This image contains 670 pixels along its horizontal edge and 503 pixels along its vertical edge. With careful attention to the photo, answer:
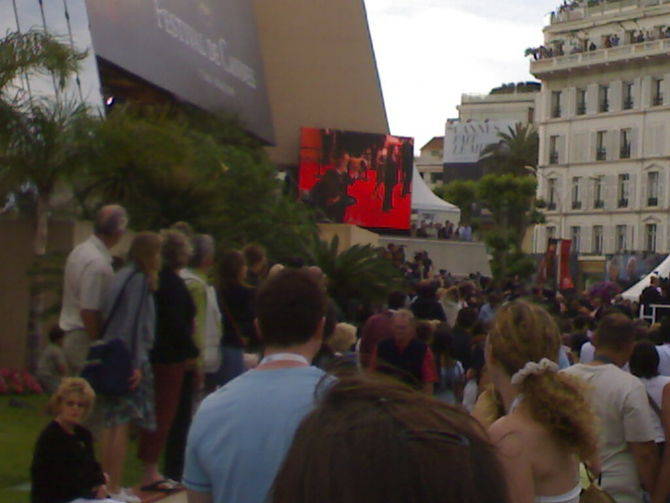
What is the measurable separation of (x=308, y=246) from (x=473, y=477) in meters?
19.1

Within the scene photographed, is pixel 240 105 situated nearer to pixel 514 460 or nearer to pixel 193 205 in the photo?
pixel 193 205

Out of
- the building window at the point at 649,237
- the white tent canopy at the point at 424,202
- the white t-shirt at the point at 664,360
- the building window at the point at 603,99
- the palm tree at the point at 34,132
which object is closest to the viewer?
the white t-shirt at the point at 664,360

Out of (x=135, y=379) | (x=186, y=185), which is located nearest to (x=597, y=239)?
(x=186, y=185)

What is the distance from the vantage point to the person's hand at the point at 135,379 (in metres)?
7.63

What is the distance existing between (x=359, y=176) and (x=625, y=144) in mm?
27513

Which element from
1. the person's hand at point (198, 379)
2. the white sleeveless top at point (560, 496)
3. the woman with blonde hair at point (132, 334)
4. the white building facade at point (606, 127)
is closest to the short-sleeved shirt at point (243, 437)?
the white sleeveless top at point (560, 496)

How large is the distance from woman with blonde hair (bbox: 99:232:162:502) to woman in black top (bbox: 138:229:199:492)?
0.36m

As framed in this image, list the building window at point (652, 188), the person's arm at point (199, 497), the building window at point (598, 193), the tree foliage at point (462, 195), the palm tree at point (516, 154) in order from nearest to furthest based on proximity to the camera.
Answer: the person's arm at point (199, 497)
the building window at point (652, 188)
the building window at point (598, 193)
the tree foliage at point (462, 195)
the palm tree at point (516, 154)

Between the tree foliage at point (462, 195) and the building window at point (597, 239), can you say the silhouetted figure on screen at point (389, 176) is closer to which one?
the building window at point (597, 239)

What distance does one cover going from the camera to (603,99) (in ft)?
224

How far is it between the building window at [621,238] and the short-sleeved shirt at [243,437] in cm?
6488

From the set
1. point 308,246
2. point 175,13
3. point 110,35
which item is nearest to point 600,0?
point 175,13

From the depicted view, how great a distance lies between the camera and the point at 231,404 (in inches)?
142

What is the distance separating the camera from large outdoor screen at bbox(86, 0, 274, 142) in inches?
1168
